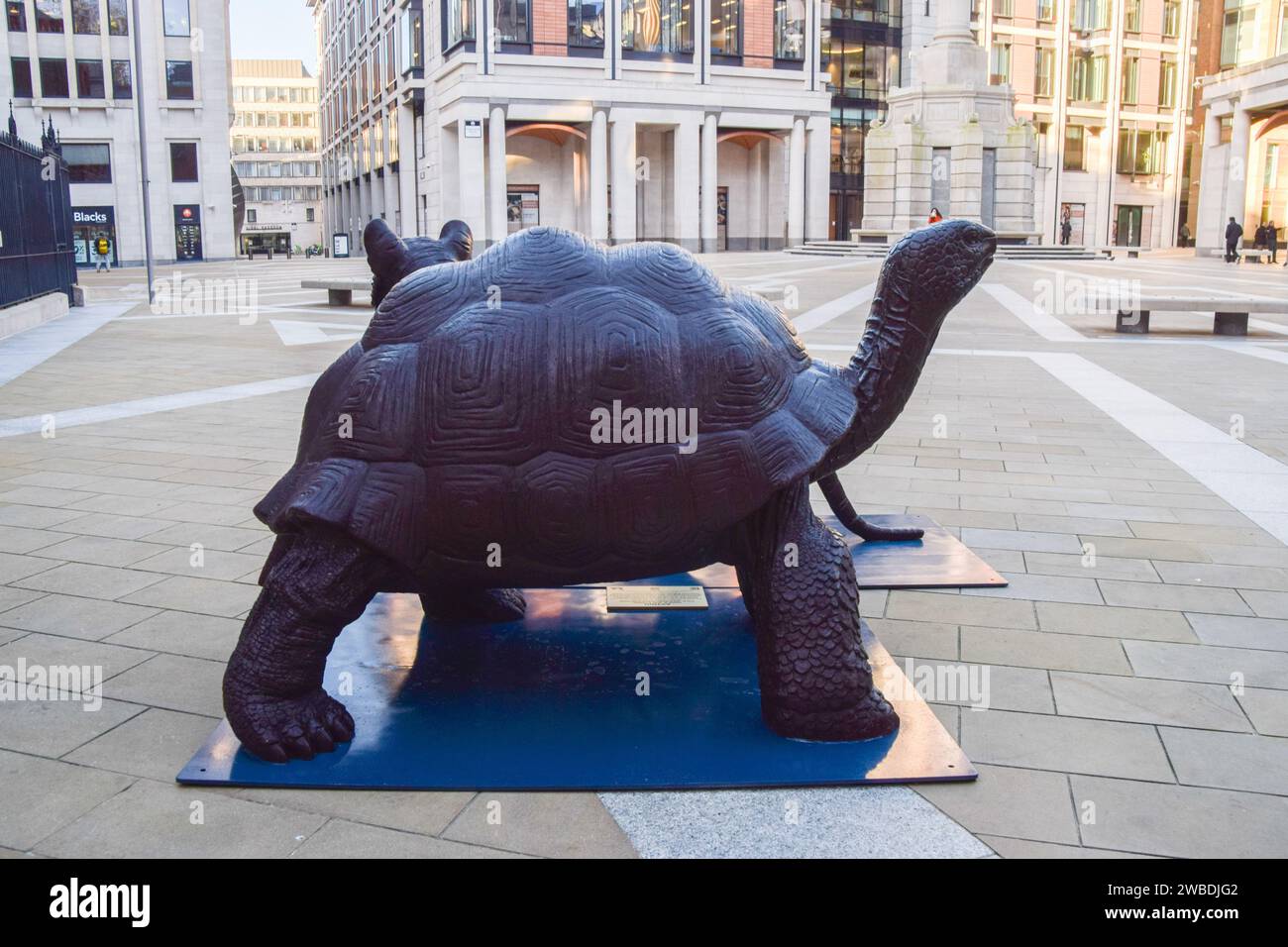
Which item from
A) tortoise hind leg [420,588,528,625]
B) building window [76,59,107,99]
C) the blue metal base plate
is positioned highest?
building window [76,59,107,99]

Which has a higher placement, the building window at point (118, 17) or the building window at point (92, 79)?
the building window at point (118, 17)

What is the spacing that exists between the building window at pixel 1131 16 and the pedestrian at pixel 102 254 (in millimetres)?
55341

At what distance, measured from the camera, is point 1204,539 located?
17.5ft

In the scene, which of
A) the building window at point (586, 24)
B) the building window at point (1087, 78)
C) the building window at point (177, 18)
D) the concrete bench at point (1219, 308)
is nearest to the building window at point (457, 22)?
the building window at point (586, 24)

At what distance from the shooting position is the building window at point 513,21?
45531mm

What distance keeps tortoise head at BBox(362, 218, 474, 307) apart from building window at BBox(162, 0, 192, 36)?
52.8m

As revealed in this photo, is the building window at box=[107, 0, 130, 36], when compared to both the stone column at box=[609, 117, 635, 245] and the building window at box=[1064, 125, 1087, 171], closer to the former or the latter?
the stone column at box=[609, 117, 635, 245]

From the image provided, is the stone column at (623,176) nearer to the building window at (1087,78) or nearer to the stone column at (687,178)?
the stone column at (687,178)

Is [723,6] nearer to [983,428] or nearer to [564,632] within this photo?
[983,428]

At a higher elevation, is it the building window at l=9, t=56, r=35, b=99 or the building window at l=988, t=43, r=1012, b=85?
the building window at l=988, t=43, r=1012, b=85

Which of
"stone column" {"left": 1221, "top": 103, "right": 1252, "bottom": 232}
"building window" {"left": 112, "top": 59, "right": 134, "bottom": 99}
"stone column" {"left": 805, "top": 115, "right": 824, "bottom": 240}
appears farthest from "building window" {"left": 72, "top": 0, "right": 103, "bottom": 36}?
"stone column" {"left": 1221, "top": 103, "right": 1252, "bottom": 232}

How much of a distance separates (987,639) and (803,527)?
1.24 metres

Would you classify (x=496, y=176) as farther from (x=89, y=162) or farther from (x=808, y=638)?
(x=808, y=638)

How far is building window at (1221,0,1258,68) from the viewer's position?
44.6 metres
